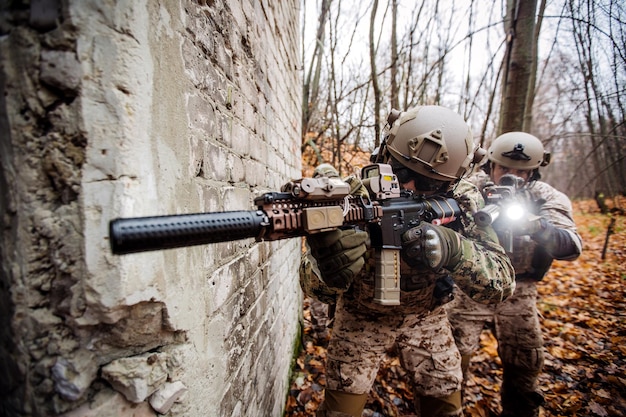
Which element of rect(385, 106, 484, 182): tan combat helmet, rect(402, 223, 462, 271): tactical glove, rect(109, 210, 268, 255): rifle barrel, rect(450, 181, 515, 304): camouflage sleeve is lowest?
rect(450, 181, 515, 304): camouflage sleeve

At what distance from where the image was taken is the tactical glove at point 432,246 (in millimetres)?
1708

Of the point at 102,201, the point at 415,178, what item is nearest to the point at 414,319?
the point at 415,178

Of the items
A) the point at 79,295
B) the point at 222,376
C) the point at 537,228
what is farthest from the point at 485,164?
the point at 79,295

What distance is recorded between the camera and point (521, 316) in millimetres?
2904

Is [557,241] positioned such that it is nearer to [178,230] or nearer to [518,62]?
[518,62]

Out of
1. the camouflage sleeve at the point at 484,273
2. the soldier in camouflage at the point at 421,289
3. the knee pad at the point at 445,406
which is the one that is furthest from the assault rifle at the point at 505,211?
the knee pad at the point at 445,406

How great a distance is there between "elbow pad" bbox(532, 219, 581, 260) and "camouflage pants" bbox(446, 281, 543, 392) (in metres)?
0.43

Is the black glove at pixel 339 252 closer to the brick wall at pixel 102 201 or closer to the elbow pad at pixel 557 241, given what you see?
the brick wall at pixel 102 201

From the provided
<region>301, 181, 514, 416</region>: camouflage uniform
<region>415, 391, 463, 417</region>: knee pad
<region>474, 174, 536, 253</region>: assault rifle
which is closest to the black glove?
<region>301, 181, 514, 416</region>: camouflage uniform

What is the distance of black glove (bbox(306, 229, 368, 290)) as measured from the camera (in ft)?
4.25

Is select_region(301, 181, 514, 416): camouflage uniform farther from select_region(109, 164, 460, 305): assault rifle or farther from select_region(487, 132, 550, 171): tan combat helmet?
select_region(487, 132, 550, 171): tan combat helmet

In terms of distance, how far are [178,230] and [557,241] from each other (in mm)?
3376

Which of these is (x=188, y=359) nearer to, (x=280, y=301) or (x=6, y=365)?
(x=6, y=365)

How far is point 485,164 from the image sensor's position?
3717 millimetres
